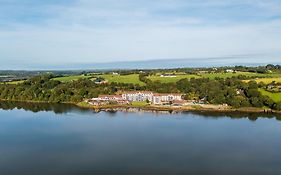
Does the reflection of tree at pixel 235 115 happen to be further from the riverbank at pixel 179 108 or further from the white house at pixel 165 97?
the white house at pixel 165 97

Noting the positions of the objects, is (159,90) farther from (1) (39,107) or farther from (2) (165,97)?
(1) (39,107)

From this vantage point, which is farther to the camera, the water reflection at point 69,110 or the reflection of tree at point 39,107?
the reflection of tree at point 39,107

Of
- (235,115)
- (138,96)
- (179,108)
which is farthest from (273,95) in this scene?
(138,96)

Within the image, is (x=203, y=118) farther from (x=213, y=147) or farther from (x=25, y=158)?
(x=25, y=158)

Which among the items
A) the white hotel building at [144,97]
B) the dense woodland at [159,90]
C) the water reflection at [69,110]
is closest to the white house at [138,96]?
the white hotel building at [144,97]

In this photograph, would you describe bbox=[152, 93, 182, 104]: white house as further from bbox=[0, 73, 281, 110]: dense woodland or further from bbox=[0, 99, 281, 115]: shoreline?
bbox=[0, 99, 281, 115]: shoreline

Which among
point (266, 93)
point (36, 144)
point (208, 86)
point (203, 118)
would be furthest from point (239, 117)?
point (36, 144)
